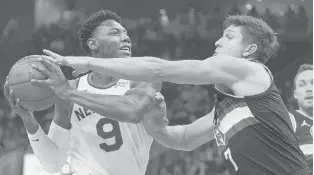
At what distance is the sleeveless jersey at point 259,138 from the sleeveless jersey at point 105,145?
114 cm

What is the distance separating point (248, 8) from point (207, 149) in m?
3.39

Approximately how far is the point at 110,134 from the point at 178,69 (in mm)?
1215

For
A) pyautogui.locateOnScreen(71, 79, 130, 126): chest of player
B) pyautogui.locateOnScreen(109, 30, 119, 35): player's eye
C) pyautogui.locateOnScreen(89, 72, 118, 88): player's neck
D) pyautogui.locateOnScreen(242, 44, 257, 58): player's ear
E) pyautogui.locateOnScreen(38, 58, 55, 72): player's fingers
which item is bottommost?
pyautogui.locateOnScreen(71, 79, 130, 126): chest of player

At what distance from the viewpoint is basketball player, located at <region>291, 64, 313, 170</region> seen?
20.8 feet

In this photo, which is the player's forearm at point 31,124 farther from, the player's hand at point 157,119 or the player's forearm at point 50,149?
the player's hand at point 157,119

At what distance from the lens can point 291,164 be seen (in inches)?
122

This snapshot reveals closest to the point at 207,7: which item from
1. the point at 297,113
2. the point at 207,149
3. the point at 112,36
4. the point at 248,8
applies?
the point at 248,8

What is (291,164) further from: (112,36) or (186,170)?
(186,170)

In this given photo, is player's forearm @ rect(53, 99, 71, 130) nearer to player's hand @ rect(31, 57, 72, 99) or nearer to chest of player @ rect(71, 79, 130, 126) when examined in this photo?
chest of player @ rect(71, 79, 130, 126)

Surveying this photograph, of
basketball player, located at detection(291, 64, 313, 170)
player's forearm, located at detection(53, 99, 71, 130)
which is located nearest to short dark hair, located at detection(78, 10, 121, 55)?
player's forearm, located at detection(53, 99, 71, 130)

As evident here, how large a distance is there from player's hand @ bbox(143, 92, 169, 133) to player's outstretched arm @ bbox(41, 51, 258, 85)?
594 millimetres

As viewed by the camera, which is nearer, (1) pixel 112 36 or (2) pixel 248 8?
(1) pixel 112 36

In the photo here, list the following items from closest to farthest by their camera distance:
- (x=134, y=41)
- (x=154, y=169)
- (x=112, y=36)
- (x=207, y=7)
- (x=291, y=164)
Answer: (x=291, y=164), (x=112, y=36), (x=154, y=169), (x=134, y=41), (x=207, y=7)

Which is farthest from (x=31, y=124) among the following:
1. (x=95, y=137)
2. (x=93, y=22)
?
(x=93, y=22)
